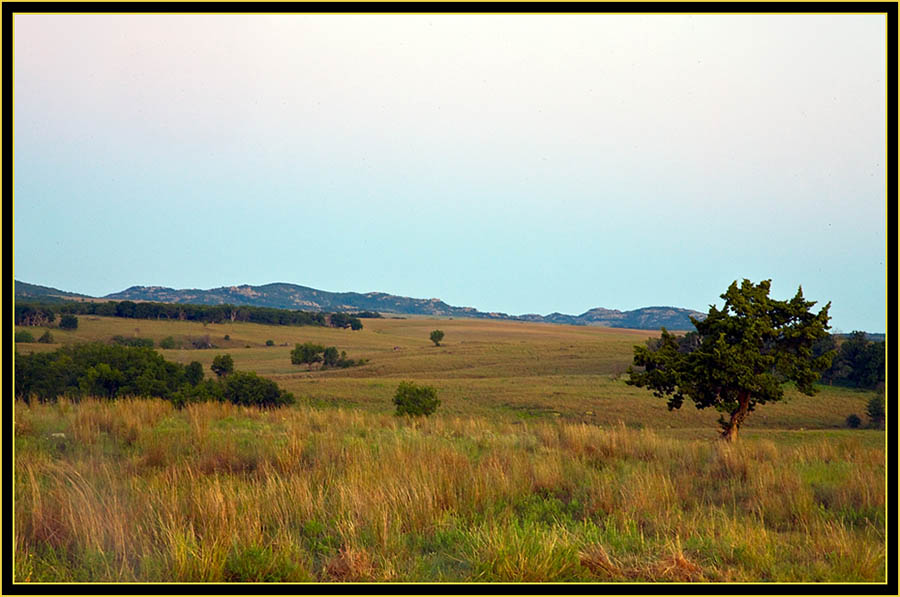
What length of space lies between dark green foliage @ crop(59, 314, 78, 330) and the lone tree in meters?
39.1

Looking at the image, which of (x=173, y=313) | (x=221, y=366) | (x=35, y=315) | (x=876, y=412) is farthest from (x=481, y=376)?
(x=173, y=313)

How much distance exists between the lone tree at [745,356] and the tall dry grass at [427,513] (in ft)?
15.2

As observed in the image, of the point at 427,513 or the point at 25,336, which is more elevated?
the point at 25,336

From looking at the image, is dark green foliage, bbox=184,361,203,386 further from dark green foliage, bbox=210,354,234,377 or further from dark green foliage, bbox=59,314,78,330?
dark green foliage, bbox=59,314,78,330

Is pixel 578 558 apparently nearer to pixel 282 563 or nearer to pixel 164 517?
pixel 282 563

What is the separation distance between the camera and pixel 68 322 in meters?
42.3

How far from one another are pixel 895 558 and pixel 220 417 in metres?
11.2

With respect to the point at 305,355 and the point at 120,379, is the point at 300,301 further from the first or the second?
the point at 120,379

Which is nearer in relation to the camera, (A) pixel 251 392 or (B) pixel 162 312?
(A) pixel 251 392

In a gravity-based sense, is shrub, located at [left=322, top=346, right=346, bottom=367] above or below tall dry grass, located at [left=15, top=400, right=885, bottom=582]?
below

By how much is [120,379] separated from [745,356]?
18.0 metres

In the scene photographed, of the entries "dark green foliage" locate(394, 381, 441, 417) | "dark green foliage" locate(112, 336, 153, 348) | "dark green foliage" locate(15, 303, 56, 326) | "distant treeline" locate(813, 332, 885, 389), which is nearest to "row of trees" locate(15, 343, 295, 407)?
"dark green foliage" locate(394, 381, 441, 417)

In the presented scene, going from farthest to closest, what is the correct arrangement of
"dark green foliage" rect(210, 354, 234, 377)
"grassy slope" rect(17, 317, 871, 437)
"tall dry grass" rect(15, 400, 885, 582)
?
"dark green foliage" rect(210, 354, 234, 377) → "grassy slope" rect(17, 317, 871, 437) → "tall dry grass" rect(15, 400, 885, 582)

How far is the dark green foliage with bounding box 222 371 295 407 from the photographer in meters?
23.4
